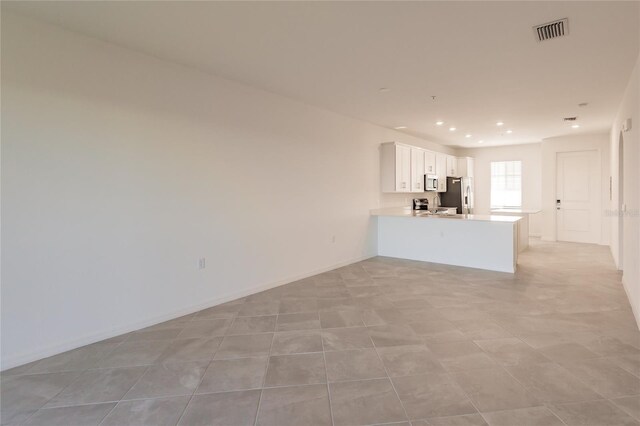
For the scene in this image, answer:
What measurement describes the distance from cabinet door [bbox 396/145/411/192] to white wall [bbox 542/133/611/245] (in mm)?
4000

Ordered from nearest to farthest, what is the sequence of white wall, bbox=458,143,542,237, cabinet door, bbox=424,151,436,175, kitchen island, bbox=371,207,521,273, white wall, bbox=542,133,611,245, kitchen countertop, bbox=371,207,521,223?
kitchen island, bbox=371,207,521,273, kitchen countertop, bbox=371,207,521,223, white wall, bbox=542,133,611,245, cabinet door, bbox=424,151,436,175, white wall, bbox=458,143,542,237

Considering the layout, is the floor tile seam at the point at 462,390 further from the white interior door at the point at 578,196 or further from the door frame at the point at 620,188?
the white interior door at the point at 578,196

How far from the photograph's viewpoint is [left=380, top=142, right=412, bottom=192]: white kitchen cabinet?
6523mm

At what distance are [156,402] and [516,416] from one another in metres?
2.17

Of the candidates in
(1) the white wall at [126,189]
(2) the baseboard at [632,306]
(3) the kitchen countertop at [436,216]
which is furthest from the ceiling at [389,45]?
(2) the baseboard at [632,306]

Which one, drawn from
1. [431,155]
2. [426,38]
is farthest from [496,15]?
[431,155]

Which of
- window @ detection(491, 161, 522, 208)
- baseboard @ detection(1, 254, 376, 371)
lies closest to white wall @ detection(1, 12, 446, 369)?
baseboard @ detection(1, 254, 376, 371)

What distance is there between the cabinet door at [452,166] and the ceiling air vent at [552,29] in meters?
6.11

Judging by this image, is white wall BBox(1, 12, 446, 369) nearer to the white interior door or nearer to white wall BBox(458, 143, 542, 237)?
the white interior door

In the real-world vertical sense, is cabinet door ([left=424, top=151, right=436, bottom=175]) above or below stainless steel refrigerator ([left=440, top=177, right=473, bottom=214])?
above

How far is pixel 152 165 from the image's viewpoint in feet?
10.7

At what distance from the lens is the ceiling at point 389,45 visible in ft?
8.09

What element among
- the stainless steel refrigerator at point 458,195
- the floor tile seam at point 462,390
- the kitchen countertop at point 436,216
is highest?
the stainless steel refrigerator at point 458,195

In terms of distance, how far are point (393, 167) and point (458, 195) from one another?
325 centimetres
